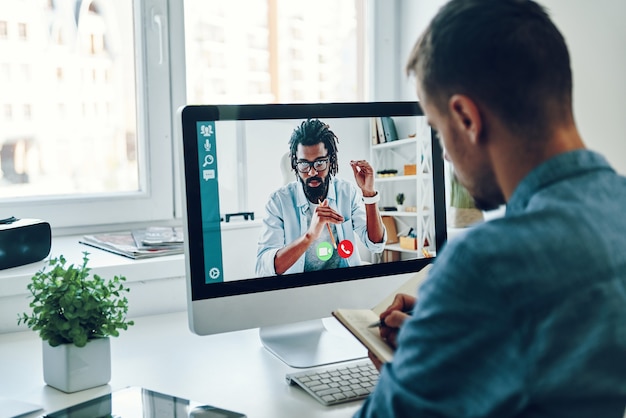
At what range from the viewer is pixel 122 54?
6.51 feet

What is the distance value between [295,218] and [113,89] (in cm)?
96

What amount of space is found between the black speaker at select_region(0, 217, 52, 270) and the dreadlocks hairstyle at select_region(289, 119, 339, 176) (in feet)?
2.26

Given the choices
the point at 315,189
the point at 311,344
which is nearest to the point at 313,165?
the point at 315,189

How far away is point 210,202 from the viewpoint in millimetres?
1206

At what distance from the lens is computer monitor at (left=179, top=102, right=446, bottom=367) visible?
47.3 inches

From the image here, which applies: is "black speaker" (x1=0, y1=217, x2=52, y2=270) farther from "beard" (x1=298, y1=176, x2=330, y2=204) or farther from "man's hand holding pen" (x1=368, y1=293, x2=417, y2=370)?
"man's hand holding pen" (x1=368, y1=293, x2=417, y2=370)

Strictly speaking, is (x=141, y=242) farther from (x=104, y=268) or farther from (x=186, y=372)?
(x=186, y=372)

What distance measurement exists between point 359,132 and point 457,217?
74 cm

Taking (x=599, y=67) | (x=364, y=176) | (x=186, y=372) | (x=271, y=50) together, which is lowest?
(x=186, y=372)

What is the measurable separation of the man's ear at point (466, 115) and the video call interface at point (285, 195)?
1.68ft

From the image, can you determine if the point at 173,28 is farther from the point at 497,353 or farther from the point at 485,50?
the point at 497,353

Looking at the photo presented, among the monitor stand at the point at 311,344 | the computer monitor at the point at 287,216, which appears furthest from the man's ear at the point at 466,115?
the monitor stand at the point at 311,344

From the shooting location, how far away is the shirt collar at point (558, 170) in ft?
2.28

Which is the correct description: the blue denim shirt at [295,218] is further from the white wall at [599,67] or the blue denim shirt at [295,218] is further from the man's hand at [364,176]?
the white wall at [599,67]
